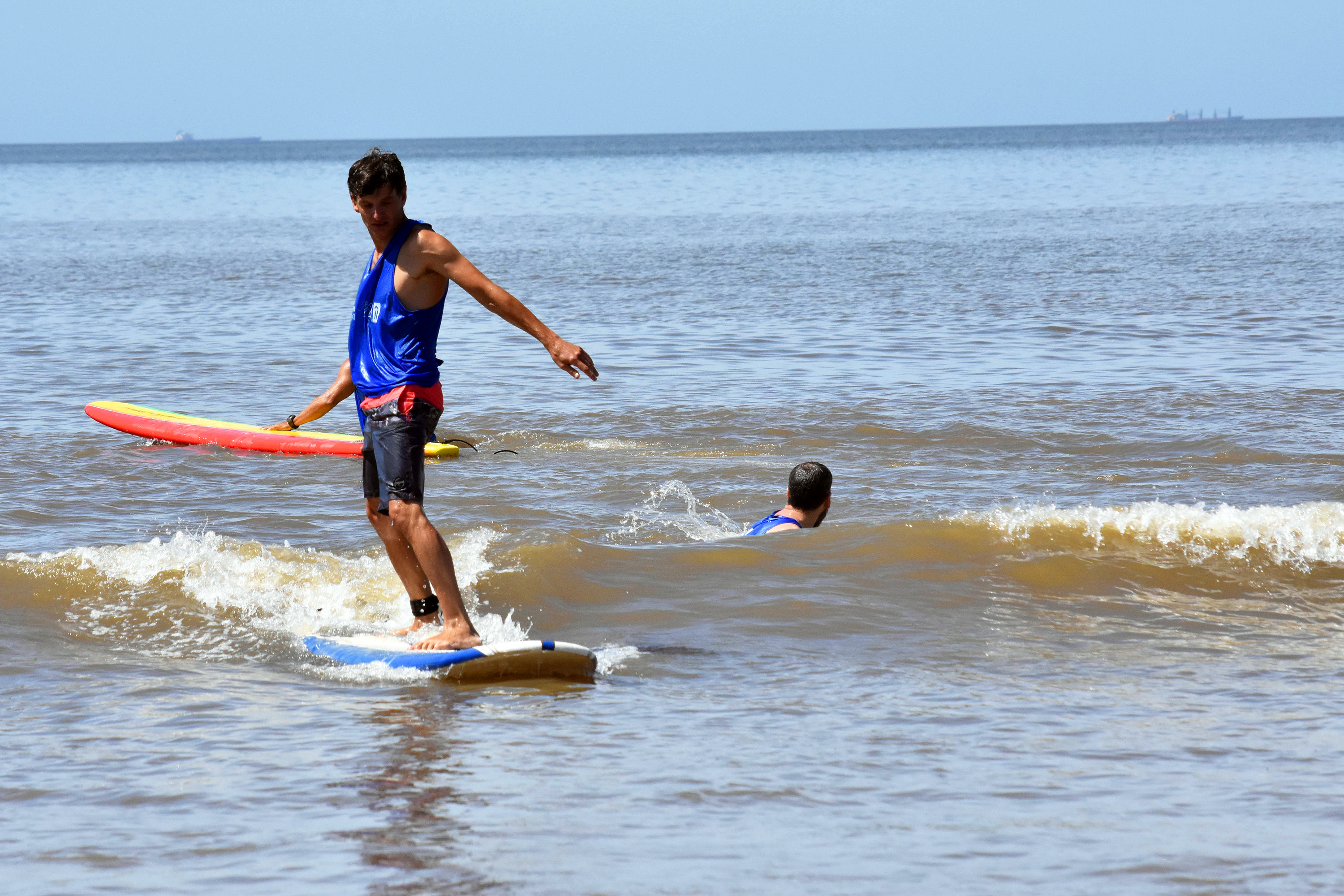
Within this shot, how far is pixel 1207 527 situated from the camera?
8242 millimetres

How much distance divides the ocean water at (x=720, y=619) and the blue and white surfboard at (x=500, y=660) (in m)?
0.08

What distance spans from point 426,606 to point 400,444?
848mm

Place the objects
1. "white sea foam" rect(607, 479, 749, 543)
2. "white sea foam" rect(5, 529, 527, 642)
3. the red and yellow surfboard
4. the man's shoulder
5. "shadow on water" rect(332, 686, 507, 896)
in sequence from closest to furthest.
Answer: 1. "shadow on water" rect(332, 686, 507, 896)
2. the man's shoulder
3. "white sea foam" rect(5, 529, 527, 642)
4. "white sea foam" rect(607, 479, 749, 543)
5. the red and yellow surfboard

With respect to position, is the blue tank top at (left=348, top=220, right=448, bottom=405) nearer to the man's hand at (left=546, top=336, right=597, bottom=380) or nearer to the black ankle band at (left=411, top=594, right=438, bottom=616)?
the man's hand at (left=546, top=336, right=597, bottom=380)

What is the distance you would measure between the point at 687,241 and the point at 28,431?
26.0m

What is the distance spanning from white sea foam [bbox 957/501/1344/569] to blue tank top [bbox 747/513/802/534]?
118cm

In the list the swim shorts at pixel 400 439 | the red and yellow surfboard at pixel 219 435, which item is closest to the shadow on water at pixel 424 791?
the swim shorts at pixel 400 439

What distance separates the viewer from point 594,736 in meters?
5.12

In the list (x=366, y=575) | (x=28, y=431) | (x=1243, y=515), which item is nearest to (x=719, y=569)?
(x=366, y=575)

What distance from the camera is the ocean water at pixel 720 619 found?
13.6ft

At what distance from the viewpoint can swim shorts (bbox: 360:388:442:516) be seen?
18.1 ft

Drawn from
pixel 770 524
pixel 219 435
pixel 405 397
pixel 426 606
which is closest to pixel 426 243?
pixel 405 397

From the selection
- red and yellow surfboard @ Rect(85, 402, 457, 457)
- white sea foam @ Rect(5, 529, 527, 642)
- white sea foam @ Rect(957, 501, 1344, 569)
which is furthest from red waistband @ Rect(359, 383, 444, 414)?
red and yellow surfboard @ Rect(85, 402, 457, 457)

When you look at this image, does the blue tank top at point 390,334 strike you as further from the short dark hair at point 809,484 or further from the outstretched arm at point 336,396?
the short dark hair at point 809,484
